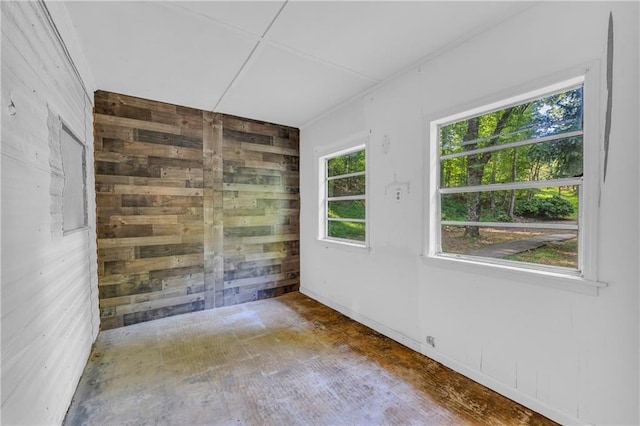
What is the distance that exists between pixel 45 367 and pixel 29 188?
0.99 meters

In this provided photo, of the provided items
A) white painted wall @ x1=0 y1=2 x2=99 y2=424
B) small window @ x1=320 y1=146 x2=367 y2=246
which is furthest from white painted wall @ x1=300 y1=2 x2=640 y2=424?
white painted wall @ x1=0 y1=2 x2=99 y2=424

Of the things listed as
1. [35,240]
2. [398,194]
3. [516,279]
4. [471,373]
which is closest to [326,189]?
[398,194]

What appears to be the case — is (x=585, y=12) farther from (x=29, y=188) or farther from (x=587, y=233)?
(x=29, y=188)

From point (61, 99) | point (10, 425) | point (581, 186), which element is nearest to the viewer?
point (10, 425)

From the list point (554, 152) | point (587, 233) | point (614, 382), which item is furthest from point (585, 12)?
point (614, 382)

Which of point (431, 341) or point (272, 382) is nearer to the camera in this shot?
point (272, 382)

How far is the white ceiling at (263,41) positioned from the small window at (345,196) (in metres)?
0.88

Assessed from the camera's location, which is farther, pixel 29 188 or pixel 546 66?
pixel 546 66

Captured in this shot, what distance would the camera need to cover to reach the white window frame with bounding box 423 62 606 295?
1.50m

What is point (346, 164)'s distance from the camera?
360 centimetres

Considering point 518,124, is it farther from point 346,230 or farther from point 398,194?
point 346,230

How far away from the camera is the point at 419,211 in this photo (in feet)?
7.99

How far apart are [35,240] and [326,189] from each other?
3061 millimetres

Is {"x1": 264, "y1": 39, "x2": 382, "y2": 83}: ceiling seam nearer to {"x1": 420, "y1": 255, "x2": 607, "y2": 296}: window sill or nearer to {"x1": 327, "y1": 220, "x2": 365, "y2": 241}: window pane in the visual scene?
{"x1": 327, "y1": 220, "x2": 365, "y2": 241}: window pane
